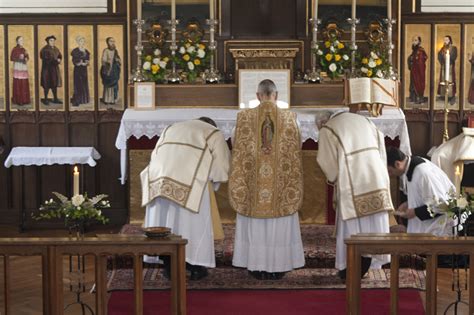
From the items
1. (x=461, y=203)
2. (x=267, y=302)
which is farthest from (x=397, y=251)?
(x=267, y=302)

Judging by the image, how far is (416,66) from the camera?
1379 centimetres

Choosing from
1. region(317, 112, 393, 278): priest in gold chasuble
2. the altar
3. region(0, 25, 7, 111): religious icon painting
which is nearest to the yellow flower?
the altar

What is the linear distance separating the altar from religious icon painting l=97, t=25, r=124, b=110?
7.24 feet

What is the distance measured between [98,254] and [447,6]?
8587 mm

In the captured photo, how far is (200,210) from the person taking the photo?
9.17 metres

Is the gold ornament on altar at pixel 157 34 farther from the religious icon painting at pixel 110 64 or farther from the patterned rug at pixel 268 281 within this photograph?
the patterned rug at pixel 268 281

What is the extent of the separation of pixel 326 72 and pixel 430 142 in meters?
2.52

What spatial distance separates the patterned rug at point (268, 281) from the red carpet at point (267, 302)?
0.16m

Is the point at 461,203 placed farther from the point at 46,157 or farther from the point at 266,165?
the point at 46,157

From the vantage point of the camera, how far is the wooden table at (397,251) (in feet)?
22.3

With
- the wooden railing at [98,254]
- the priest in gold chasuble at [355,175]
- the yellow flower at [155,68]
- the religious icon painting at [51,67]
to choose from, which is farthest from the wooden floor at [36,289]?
the religious icon painting at [51,67]

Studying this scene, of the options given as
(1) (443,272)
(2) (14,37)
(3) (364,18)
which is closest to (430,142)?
(3) (364,18)

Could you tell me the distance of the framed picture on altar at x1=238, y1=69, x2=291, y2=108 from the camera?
1177cm

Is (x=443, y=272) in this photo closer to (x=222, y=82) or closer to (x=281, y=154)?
(x=281, y=154)
